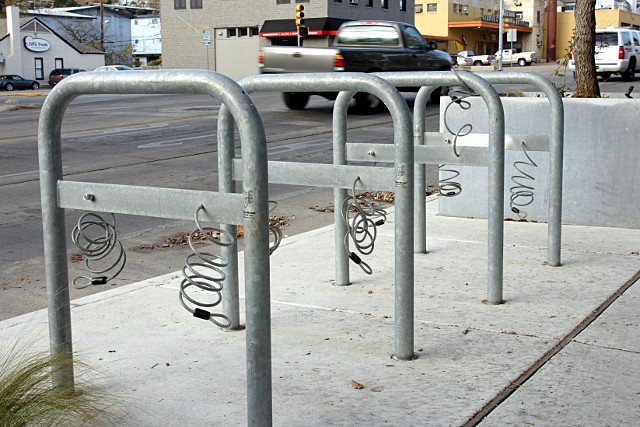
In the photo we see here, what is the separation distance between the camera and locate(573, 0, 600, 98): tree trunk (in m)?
10.6

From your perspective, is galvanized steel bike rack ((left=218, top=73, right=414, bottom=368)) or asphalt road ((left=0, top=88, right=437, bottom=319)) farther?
asphalt road ((left=0, top=88, right=437, bottom=319))

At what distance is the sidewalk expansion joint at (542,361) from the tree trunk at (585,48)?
532cm

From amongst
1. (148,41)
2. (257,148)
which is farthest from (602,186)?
(148,41)

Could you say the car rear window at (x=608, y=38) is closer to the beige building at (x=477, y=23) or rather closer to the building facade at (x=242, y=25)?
the building facade at (x=242, y=25)

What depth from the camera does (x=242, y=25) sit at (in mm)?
59281

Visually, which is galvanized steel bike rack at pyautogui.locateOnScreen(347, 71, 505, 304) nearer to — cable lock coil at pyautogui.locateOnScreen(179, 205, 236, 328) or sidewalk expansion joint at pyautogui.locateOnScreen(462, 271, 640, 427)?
sidewalk expansion joint at pyautogui.locateOnScreen(462, 271, 640, 427)

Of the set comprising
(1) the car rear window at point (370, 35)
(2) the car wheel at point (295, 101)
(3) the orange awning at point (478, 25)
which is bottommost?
(2) the car wheel at point (295, 101)

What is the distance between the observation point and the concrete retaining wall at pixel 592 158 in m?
7.75

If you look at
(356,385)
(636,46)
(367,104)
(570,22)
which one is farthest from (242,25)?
(356,385)

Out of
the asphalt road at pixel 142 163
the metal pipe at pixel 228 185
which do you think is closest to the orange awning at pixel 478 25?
the asphalt road at pixel 142 163

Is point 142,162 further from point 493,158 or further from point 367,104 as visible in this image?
point 493,158

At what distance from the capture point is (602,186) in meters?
7.88

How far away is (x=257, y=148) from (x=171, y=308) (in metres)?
2.64

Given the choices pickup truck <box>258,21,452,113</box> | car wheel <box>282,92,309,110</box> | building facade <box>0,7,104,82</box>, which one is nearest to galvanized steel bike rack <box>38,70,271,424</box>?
pickup truck <box>258,21,452,113</box>
